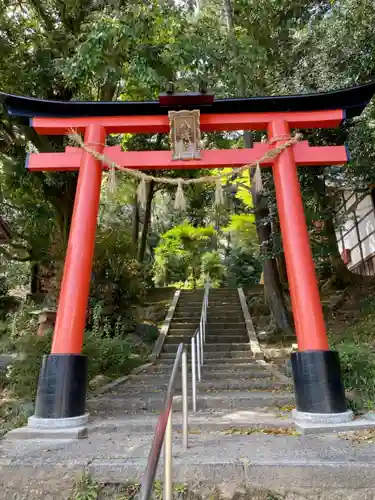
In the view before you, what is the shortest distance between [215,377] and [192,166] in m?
4.05

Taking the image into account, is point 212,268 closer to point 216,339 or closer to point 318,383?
point 216,339

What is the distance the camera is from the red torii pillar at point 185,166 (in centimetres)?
420

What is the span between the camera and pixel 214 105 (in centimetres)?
559

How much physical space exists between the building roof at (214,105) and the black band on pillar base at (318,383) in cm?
364

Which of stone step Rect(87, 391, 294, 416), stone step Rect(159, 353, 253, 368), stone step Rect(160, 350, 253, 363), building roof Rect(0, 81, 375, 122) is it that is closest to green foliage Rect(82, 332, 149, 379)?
stone step Rect(159, 353, 253, 368)

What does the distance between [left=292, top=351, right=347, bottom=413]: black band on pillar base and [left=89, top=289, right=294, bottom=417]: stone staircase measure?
1.02 meters

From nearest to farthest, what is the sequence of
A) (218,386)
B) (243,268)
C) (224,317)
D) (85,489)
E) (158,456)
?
(158,456) → (85,489) → (218,386) → (224,317) → (243,268)

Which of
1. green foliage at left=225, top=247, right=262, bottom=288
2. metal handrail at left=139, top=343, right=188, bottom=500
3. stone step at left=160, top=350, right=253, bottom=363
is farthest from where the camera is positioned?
green foliage at left=225, top=247, right=262, bottom=288

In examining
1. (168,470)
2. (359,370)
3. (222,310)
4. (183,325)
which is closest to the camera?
(168,470)

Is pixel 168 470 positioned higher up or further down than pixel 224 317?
further down

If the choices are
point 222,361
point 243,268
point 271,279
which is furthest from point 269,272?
point 243,268

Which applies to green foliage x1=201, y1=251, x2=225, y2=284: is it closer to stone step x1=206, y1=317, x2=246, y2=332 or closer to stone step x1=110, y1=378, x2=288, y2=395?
stone step x1=206, y1=317, x2=246, y2=332

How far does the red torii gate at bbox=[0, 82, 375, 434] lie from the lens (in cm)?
425

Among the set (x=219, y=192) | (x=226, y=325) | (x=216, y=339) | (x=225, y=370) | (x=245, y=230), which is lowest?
(x=225, y=370)
